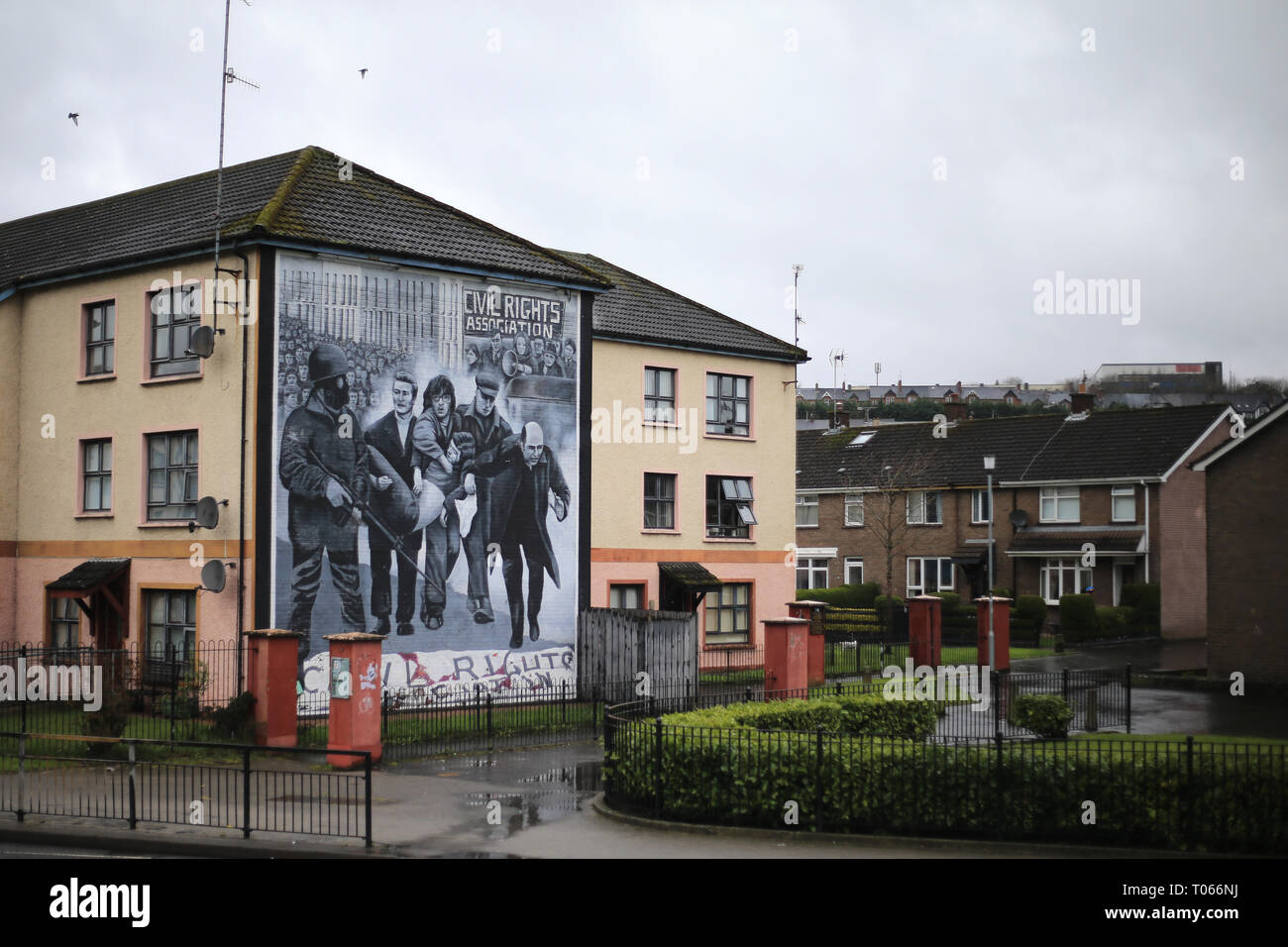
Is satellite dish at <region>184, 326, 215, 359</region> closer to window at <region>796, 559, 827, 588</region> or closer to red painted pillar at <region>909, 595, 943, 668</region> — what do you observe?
red painted pillar at <region>909, 595, 943, 668</region>

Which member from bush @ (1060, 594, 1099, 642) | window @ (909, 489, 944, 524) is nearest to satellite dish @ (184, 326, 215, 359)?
bush @ (1060, 594, 1099, 642)

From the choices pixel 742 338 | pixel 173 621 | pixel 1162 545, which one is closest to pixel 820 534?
pixel 1162 545

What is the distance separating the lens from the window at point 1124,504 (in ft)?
158

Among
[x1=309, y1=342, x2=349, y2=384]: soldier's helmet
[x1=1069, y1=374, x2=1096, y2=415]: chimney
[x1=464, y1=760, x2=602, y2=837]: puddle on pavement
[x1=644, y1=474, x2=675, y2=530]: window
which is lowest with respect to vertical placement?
[x1=464, y1=760, x2=602, y2=837]: puddle on pavement

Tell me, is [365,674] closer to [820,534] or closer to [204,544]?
[204,544]

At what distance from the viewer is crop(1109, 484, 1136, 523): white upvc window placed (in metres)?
48.0

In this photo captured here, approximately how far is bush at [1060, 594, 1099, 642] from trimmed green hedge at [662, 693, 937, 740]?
23400 millimetres

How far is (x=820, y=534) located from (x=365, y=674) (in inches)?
1532

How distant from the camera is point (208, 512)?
23.0 meters

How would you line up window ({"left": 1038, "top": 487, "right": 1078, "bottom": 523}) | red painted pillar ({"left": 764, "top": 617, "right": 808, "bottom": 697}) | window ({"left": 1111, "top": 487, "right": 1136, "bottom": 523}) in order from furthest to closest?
1. window ({"left": 1038, "top": 487, "right": 1078, "bottom": 523})
2. window ({"left": 1111, "top": 487, "right": 1136, "bottom": 523})
3. red painted pillar ({"left": 764, "top": 617, "right": 808, "bottom": 697})

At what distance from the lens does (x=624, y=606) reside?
3164 cm

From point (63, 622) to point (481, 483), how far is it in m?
9.13

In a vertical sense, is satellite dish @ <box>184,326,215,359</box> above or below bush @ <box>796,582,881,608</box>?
above

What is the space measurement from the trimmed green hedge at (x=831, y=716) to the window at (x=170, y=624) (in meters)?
10.9
